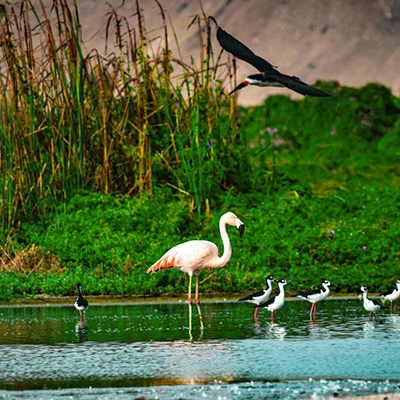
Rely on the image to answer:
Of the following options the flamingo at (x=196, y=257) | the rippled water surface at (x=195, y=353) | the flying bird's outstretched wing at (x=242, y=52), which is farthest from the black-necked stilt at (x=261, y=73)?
the rippled water surface at (x=195, y=353)

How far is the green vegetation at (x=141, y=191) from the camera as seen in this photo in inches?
469

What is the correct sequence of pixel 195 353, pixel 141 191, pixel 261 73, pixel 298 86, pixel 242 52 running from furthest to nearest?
pixel 141 191, pixel 242 52, pixel 261 73, pixel 298 86, pixel 195 353

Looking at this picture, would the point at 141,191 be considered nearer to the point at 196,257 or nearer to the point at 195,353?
the point at 196,257

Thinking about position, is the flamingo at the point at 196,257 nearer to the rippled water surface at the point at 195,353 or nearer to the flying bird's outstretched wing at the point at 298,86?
the rippled water surface at the point at 195,353

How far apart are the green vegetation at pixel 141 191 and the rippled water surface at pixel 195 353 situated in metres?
1.75

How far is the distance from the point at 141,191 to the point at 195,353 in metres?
7.42

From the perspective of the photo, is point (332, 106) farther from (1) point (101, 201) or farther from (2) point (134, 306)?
(2) point (134, 306)

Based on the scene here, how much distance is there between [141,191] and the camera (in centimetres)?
1420

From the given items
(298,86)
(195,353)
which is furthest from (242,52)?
(195,353)

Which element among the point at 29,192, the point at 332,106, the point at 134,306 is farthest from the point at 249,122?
the point at 134,306

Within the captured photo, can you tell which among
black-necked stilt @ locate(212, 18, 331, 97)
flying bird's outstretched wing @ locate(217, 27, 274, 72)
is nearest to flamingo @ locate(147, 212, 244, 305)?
black-necked stilt @ locate(212, 18, 331, 97)

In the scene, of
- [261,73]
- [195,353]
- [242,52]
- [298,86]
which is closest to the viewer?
[195,353]

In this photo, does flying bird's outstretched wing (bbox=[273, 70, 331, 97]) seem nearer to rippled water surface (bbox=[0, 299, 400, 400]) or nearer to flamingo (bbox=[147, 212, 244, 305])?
flamingo (bbox=[147, 212, 244, 305])

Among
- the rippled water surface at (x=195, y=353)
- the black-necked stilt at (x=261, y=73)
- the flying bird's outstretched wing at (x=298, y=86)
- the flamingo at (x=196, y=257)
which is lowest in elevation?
the rippled water surface at (x=195, y=353)
